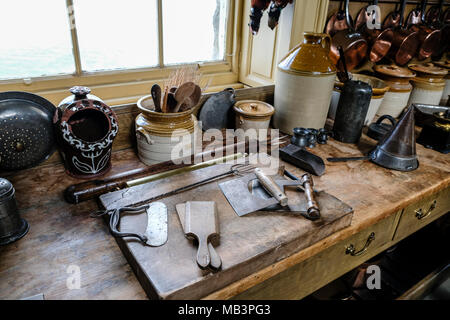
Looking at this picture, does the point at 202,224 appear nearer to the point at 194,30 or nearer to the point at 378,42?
the point at 194,30

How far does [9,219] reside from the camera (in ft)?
2.33

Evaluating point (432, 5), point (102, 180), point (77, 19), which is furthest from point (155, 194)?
point (432, 5)

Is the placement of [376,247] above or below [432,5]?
below

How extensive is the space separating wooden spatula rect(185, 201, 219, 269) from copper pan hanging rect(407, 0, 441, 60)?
1.74m

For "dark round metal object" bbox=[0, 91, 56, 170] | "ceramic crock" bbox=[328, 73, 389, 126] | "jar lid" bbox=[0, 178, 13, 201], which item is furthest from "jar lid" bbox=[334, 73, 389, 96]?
"jar lid" bbox=[0, 178, 13, 201]

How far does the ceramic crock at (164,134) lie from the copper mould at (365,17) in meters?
1.15

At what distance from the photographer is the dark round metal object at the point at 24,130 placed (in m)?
0.80

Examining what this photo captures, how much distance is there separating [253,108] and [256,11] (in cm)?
47

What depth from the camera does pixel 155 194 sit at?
854 mm

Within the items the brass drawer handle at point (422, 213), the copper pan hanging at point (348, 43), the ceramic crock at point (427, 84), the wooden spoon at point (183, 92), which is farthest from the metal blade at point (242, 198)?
the ceramic crock at point (427, 84)

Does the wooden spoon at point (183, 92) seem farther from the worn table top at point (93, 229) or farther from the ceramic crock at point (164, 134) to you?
the worn table top at point (93, 229)
